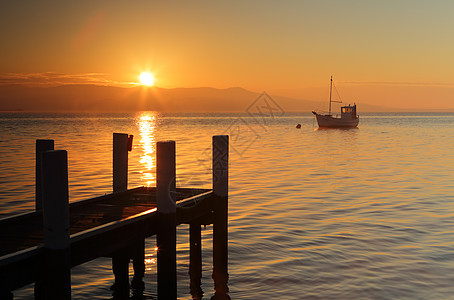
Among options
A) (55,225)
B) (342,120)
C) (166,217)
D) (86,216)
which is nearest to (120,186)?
(86,216)

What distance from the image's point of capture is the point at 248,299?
9320 mm

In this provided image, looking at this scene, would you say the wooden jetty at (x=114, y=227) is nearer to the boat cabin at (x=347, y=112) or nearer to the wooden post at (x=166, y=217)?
the wooden post at (x=166, y=217)

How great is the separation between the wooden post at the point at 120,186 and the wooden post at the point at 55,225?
347 cm

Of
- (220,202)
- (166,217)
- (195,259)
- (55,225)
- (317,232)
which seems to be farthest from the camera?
(317,232)

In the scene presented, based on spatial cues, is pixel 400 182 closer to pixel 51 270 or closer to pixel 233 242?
pixel 233 242

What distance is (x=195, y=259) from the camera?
9.86m

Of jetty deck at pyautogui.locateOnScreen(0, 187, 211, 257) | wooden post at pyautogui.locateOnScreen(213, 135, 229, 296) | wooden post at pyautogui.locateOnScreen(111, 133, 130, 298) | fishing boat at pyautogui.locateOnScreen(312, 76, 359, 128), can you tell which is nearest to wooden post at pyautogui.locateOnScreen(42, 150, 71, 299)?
jetty deck at pyautogui.locateOnScreen(0, 187, 211, 257)

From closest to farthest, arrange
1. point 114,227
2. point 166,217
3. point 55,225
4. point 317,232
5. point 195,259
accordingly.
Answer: point 55,225
point 114,227
point 166,217
point 195,259
point 317,232

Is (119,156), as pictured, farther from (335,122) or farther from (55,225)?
A: (335,122)

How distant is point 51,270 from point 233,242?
25.3ft

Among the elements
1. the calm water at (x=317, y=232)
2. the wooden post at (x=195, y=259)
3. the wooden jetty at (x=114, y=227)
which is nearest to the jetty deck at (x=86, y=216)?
the wooden jetty at (x=114, y=227)

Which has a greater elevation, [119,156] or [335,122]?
[335,122]

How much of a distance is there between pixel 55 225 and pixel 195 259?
480 centimetres

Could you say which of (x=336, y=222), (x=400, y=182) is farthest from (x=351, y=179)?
(x=336, y=222)
